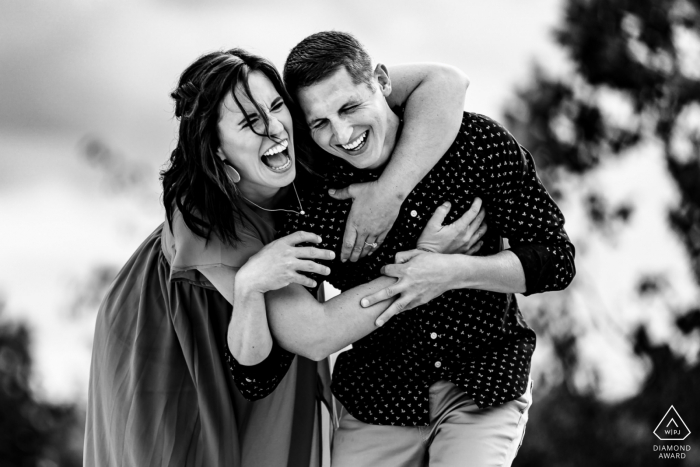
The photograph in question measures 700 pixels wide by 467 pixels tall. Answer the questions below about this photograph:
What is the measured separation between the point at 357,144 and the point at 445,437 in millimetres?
798

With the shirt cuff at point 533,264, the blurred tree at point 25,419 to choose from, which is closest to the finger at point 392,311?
the shirt cuff at point 533,264

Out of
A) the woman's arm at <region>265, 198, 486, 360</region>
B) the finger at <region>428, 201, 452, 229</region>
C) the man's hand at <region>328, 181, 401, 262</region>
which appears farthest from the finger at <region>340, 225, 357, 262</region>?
the finger at <region>428, 201, 452, 229</region>

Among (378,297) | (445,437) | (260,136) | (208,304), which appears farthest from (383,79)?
A: (445,437)

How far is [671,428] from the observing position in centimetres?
604

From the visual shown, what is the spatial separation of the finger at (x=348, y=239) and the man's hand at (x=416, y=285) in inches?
5.8

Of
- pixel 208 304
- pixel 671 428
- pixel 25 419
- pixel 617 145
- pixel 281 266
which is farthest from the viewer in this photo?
pixel 25 419

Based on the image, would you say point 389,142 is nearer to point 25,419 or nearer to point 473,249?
point 473,249

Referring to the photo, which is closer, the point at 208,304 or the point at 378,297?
the point at 378,297

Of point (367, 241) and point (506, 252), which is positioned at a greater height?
point (367, 241)

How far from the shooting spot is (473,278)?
1.99m

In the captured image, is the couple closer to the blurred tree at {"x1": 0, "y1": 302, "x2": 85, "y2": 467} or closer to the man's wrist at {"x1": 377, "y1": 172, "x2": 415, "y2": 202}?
the man's wrist at {"x1": 377, "y1": 172, "x2": 415, "y2": 202}

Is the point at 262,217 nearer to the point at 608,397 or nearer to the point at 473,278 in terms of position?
the point at 473,278

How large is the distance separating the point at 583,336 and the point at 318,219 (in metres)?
5.34

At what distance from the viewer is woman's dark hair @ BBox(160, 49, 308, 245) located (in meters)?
2.01
